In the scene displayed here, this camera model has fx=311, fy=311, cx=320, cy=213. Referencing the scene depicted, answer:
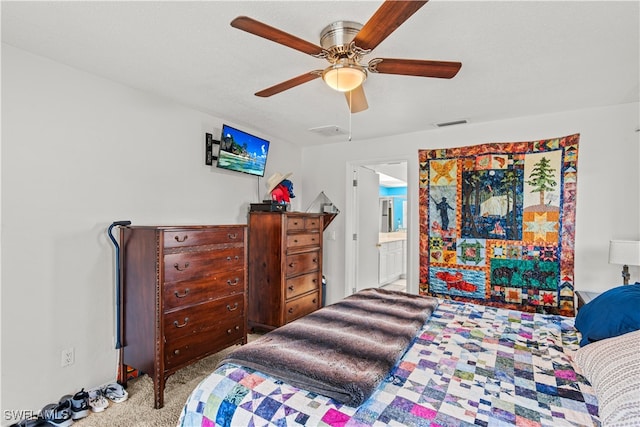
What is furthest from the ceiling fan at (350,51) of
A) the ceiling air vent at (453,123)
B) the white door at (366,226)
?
the white door at (366,226)

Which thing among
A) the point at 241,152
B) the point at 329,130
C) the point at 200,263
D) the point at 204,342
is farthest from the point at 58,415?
Result: the point at 329,130

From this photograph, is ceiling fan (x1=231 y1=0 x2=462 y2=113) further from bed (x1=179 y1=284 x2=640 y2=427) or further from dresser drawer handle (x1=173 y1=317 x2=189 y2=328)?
dresser drawer handle (x1=173 y1=317 x2=189 y2=328)

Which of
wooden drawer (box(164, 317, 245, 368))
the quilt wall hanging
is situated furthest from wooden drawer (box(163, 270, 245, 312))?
the quilt wall hanging

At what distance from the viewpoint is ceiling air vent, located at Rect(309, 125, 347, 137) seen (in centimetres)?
362

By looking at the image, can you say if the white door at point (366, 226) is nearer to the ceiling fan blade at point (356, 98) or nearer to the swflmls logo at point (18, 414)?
the ceiling fan blade at point (356, 98)

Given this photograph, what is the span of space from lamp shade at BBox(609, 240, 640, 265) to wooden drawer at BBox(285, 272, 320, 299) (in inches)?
110

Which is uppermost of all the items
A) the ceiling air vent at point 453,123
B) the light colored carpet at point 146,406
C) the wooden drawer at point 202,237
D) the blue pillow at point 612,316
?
the ceiling air vent at point 453,123

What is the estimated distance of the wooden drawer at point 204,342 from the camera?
2.27 metres

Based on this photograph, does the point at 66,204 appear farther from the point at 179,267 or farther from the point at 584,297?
the point at 584,297

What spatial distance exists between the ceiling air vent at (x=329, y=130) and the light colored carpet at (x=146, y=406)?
107 inches

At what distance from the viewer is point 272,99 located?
9.11 ft

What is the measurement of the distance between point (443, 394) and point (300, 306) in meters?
2.53

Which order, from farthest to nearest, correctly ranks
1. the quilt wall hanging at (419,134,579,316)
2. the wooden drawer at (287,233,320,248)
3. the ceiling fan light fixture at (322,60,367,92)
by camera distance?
1. the wooden drawer at (287,233,320,248)
2. the quilt wall hanging at (419,134,579,316)
3. the ceiling fan light fixture at (322,60,367,92)

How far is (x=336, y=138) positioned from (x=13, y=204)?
323 centimetres
